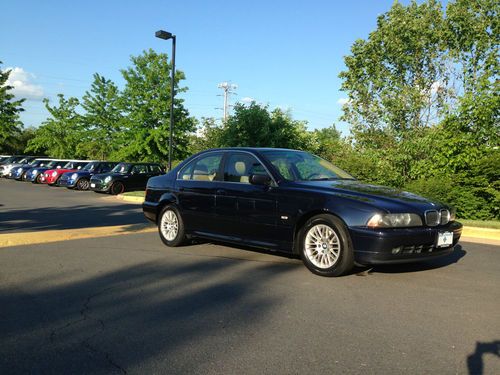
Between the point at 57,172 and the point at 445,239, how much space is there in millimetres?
23245

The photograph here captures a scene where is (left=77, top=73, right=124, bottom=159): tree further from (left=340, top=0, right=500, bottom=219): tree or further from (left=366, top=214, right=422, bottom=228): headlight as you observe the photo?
(left=366, top=214, right=422, bottom=228): headlight

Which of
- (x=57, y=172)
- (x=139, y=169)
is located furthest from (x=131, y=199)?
(x=57, y=172)

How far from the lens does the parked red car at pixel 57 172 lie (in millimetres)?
24969

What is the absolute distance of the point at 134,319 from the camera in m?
4.06

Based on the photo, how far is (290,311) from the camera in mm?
4340

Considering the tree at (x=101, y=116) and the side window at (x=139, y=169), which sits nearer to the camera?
the side window at (x=139, y=169)

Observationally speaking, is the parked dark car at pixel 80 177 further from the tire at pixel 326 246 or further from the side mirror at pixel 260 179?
the tire at pixel 326 246

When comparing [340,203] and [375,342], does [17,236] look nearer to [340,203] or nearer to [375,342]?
[340,203]

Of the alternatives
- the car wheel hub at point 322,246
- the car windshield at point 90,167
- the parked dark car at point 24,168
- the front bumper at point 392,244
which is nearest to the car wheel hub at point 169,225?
the car wheel hub at point 322,246

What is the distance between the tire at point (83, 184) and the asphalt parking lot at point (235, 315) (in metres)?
16.6

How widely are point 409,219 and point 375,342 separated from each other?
6.79 feet

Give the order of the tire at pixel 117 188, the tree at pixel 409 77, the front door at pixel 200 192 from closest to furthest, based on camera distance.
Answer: the front door at pixel 200 192 < the tree at pixel 409 77 < the tire at pixel 117 188

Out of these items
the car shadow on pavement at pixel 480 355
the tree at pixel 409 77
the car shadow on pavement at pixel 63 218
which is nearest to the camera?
the car shadow on pavement at pixel 480 355

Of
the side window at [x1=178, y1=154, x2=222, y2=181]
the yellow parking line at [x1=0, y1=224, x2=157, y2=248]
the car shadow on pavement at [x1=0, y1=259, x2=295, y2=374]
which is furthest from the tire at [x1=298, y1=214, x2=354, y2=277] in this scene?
the yellow parking line at [x1=0, y1=224, x2=157, y2=248]
